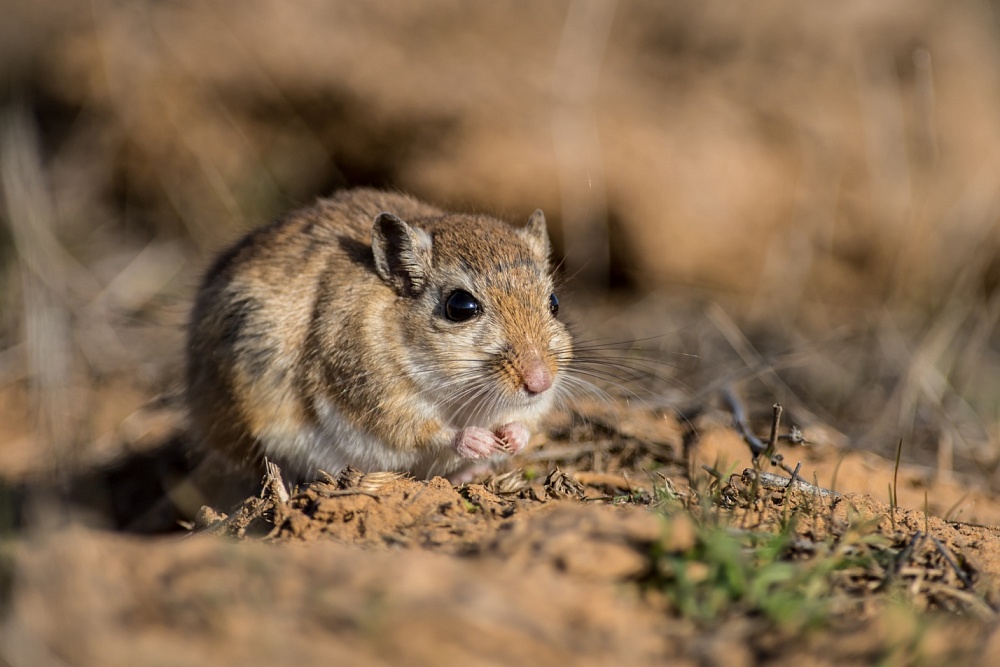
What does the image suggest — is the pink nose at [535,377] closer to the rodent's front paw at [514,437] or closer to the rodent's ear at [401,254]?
the rodent's front paw at [514,437]

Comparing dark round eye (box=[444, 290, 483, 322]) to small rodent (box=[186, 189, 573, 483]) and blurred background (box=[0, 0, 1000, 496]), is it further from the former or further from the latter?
blurred background (box=[0, 0, 1000, 496])

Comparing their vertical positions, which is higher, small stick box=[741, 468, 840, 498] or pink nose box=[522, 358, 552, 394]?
pink nose box=[522, 358, 552, 394]

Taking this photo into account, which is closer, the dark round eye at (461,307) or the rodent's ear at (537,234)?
the dark round eye at (461,307)

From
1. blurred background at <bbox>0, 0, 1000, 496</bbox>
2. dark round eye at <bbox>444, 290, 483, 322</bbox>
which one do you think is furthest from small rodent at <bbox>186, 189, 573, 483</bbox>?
blurred background at <bbox>0, 0, 1000, 496</bbox>

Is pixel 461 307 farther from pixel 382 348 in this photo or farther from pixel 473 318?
pixel 382 348

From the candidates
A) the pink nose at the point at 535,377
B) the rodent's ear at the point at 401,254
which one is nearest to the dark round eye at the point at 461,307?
the rodent's ear at the point at 401,254

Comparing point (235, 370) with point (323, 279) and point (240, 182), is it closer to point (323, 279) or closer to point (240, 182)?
point (323, 279)

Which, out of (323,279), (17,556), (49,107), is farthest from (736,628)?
(49,107)
